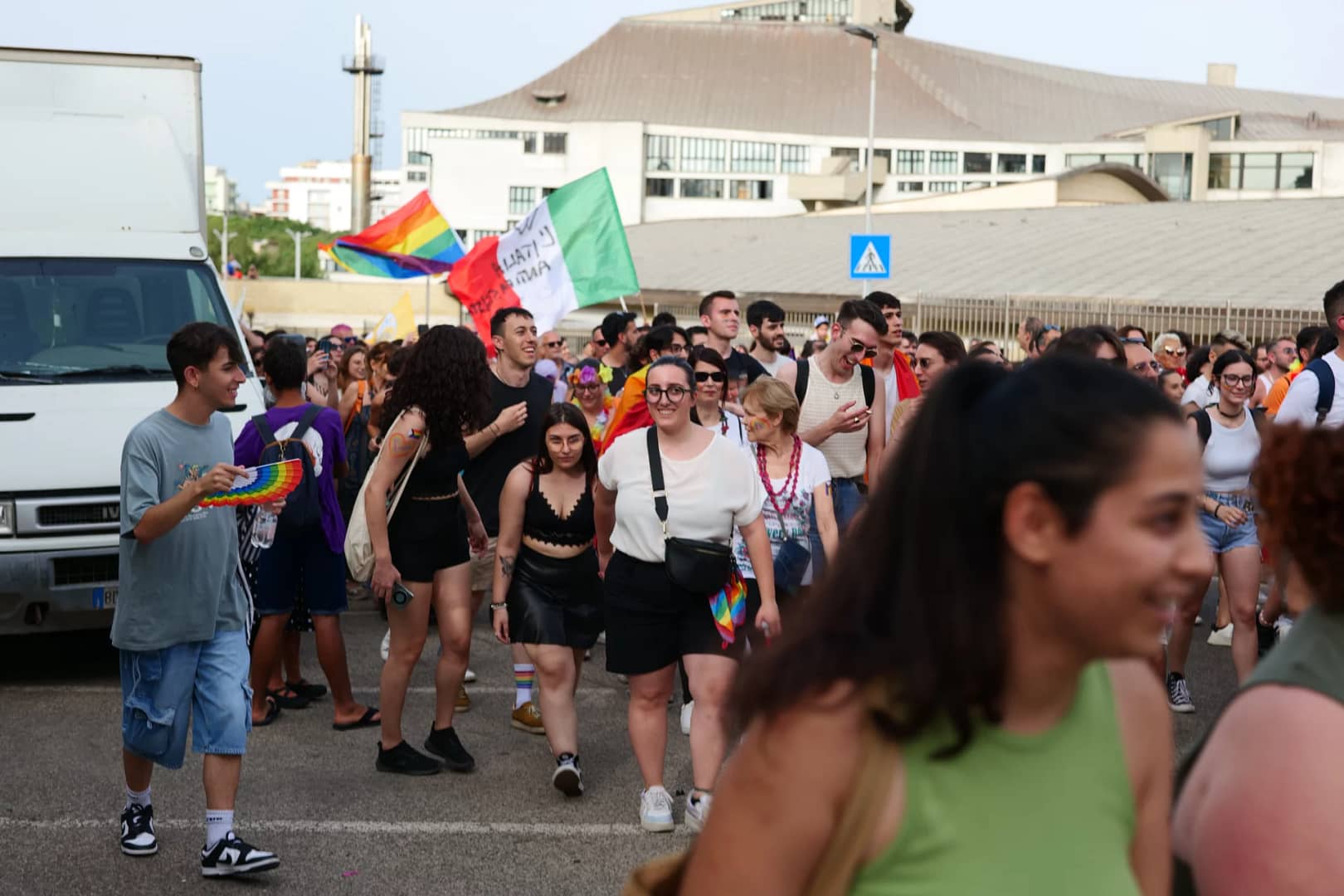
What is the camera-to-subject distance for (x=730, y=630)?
632cm

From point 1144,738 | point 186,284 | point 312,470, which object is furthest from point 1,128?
point 1144,738

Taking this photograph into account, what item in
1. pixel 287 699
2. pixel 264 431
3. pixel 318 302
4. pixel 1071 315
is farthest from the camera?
pixel 318 302

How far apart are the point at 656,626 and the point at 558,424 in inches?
47.3

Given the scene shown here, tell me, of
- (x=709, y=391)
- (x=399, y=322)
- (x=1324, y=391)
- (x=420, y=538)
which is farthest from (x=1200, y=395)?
(x=399, y=322)

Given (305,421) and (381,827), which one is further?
(305,421)

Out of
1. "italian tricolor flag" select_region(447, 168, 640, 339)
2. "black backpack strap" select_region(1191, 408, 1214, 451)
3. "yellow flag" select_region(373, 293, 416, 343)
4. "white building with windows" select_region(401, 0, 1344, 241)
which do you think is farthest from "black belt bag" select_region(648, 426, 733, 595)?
"white building with windows" select_region(401, 0, 1344, 241)

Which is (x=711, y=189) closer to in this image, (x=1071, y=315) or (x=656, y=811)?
(x=1071, y=315)

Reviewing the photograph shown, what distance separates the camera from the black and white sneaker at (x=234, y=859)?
5582 millimetres

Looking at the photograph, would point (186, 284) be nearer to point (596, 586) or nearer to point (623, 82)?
point (596, 586)

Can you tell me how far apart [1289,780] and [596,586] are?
17.7 feet

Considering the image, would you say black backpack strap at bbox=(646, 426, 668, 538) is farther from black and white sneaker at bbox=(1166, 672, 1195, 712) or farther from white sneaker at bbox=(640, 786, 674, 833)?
black and white sneaker at bbox=(1166, 672, 1195, 712)

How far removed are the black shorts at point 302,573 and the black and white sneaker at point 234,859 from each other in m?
2.36

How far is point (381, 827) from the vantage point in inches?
250

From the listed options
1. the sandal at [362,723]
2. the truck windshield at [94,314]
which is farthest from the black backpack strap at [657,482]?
the truck windshield at [94,314]
